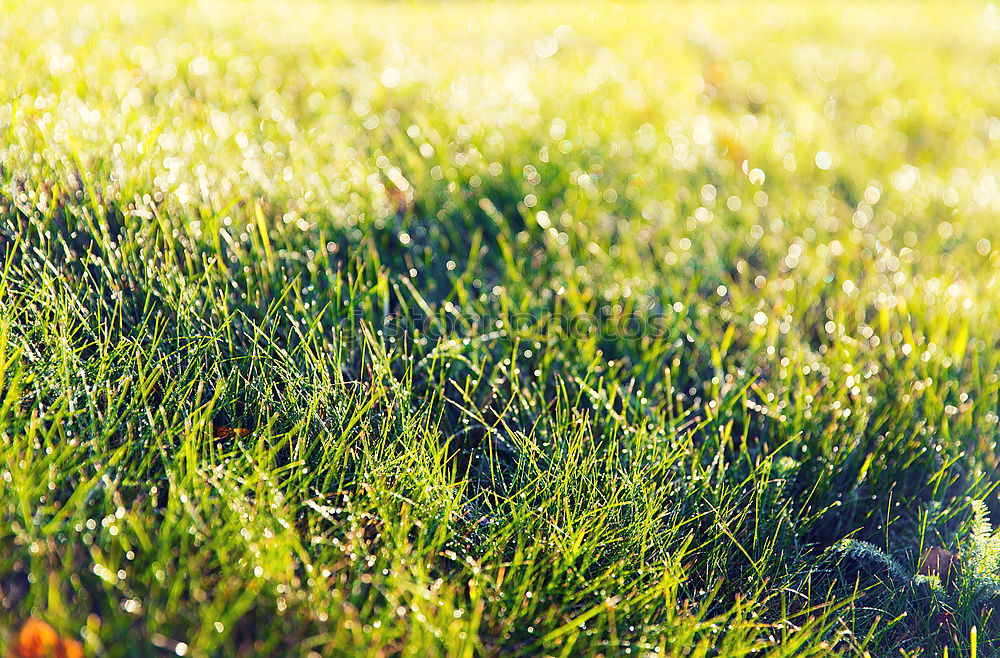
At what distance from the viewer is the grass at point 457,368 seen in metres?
1.57

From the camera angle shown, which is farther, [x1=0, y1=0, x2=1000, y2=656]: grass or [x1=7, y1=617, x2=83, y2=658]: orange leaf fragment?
[x1=0, y1=0, x2=1000, y2=656]: grass

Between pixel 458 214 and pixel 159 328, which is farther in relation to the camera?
pixel 458 214

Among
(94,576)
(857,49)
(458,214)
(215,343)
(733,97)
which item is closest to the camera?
(94,576)

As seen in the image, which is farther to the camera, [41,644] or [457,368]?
[457,368]

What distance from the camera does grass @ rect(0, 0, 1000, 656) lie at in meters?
1.57

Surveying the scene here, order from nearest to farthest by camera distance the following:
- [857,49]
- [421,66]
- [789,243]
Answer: [789,243]
[421,66]
[857,49]

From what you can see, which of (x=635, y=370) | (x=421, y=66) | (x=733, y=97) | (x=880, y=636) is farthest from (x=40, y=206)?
(x=733, y=97)

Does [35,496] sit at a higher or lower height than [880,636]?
higher

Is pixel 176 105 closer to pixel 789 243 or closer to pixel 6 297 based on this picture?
pixel 6 297

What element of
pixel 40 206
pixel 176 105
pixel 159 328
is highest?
pixel 176 105

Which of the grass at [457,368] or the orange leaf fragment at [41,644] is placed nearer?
the orange leaf fragment at [41,644]

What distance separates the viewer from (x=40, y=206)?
2072 millimetres

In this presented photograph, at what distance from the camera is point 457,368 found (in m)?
2.19

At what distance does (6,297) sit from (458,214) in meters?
1.35
